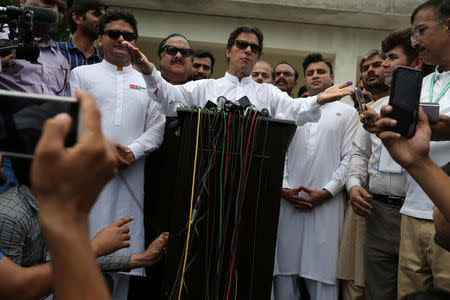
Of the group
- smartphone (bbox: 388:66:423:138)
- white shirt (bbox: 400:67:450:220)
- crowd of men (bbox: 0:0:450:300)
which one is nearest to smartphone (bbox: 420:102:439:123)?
crowd of men (bbox: 0:0:450:300)

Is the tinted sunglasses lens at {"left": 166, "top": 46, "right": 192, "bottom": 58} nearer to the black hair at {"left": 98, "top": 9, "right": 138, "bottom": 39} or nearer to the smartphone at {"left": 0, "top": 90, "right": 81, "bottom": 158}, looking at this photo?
the black hair at {"left": 98, "top": 9, "right": 138, "bottom": 39}

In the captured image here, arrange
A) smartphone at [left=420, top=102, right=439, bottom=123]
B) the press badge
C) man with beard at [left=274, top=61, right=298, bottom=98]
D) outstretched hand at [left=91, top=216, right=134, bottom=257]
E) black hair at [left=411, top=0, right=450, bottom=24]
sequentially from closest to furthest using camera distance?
outstretched hand at [left=91, top=216, right=134, bottom=257]
smartphone at [left=420, top=102, right=439, bottom=123]
black hair at [left=411, top=0, right=450, bottom=24]
the press badge
man with beard at [left=274, top=61, right=298, bottom=98]

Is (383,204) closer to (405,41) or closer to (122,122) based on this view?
(405,41)

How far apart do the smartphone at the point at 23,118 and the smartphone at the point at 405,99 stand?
1.11m

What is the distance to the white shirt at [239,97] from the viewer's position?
339cm

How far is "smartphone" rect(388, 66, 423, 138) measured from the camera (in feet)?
5.12

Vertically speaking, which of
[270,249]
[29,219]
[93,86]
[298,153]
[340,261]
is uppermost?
[93,86]

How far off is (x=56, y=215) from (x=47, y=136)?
122mm

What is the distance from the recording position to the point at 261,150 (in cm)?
280

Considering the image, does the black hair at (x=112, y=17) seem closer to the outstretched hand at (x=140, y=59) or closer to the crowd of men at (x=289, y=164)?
the crowd of men at (x=289, y=164)

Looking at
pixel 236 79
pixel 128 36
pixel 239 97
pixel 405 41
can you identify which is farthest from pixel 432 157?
pixel 128 36

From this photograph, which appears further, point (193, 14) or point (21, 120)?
point (193, 14)

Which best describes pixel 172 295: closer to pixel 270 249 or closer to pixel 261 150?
pixel 270 249

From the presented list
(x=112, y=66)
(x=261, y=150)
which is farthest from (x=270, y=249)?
(x=112, y=66)
